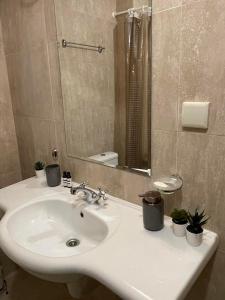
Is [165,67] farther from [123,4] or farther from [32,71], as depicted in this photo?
[32,71]

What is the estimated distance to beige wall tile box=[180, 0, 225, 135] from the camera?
739 mm

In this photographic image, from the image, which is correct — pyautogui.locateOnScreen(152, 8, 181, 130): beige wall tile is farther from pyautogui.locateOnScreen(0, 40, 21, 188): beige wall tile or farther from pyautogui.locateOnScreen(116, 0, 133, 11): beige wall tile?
pyautogui.locateOnScreen(0, 40, 21, 188): beige wall tile

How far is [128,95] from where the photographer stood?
3.56 ft

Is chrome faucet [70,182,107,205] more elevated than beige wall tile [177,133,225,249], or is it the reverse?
beige wall tile [177,133,225,249]

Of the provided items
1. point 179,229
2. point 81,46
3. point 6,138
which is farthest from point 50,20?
point 179,229

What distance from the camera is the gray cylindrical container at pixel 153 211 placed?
89cm

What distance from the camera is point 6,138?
168 centimetres

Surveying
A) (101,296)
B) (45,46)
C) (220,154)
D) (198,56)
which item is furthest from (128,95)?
(101,296)

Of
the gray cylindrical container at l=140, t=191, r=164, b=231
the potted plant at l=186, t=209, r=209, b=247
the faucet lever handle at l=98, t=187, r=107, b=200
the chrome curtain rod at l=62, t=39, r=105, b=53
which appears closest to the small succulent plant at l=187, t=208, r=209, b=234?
the potted plant at l=186, t=209, r=209, b=247

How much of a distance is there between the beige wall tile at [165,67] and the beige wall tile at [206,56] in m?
0.03

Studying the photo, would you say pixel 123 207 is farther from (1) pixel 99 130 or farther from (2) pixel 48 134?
(2) pixel 48 134

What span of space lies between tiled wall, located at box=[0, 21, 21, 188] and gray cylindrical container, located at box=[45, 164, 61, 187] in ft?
1.65

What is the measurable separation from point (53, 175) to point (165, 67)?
860 mm

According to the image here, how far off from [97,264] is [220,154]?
551 mm
